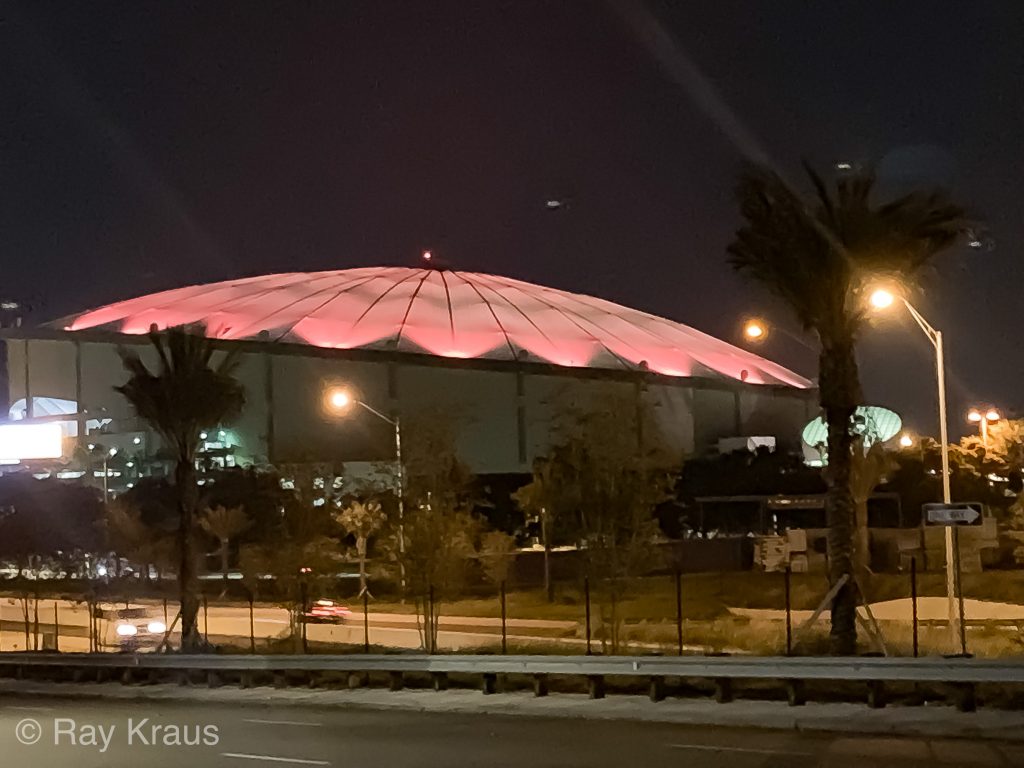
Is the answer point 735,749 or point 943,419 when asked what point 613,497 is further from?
point 735,749

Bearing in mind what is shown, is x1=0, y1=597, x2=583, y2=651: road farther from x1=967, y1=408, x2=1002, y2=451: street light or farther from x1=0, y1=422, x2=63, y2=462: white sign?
x1=967, y1=408, x2=1002, y2=451: street light

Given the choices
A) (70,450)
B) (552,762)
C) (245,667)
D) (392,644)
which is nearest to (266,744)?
(552,762)

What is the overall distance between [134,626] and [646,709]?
21.3m

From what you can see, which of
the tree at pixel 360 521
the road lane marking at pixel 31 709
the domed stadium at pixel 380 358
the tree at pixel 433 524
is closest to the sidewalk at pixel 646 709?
the road lane marking at pixel 31 709

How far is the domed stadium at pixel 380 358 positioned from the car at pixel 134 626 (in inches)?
1143

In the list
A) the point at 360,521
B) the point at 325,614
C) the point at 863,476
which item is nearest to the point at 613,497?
the point at 360,521

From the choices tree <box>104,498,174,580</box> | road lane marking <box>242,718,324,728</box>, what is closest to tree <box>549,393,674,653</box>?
road lane marking <box>242,718,324,728</box>

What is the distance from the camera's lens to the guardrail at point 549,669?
15.4 metres

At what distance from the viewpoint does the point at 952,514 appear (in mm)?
18328

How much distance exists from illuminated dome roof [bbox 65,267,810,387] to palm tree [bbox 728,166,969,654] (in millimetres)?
56894

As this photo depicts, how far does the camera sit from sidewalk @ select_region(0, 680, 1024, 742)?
14539 mm

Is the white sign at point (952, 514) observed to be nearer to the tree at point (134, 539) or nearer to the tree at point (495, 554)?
the tree at point (495, 554)

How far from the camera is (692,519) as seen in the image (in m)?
71.6

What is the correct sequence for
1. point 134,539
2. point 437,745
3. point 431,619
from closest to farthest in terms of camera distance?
1. point 437,745
2. point 431,619
3. point 134,539
